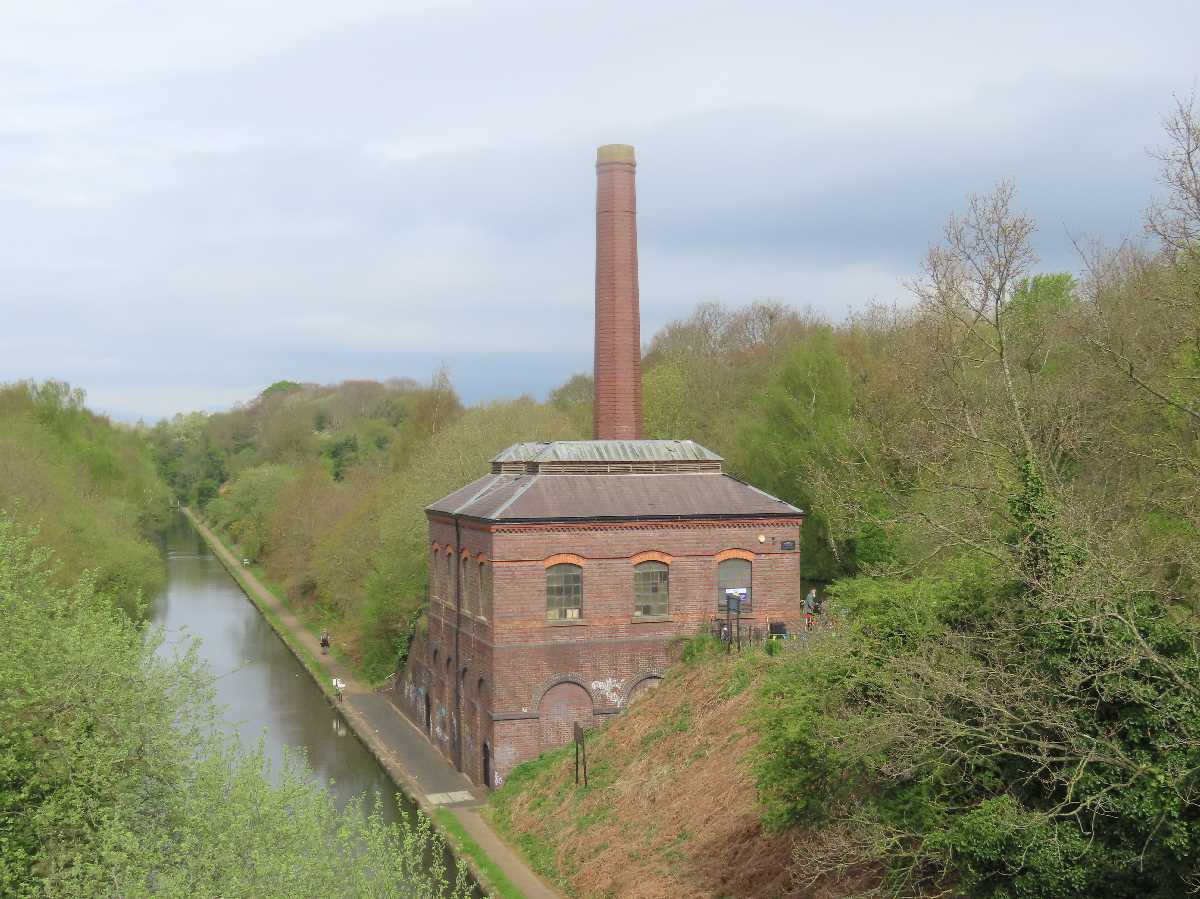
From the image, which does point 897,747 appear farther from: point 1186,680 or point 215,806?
point 215,806

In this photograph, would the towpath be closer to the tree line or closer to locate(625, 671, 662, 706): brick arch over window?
locate(625, 671, 662, 706): brick arch over window

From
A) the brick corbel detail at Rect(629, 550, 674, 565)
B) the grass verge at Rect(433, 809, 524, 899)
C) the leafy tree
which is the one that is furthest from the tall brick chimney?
the leafy tree

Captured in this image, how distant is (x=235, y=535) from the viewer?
7575 centimetres

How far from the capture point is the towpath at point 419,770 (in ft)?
65.7

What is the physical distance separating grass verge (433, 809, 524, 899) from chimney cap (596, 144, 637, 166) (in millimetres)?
15994

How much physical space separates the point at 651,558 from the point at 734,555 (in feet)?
6.38

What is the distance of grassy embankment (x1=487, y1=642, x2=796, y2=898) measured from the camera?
16.4 meters

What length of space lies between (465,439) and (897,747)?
27291 mm

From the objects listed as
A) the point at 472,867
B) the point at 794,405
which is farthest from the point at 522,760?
the point at 794,405

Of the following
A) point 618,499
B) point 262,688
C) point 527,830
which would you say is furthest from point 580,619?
point 262,688

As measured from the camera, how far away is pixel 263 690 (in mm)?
36281

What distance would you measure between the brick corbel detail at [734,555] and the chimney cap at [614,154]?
10.4 m

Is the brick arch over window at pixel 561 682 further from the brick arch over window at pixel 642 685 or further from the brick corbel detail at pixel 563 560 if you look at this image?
the brick corbel detail at pixel 563 560

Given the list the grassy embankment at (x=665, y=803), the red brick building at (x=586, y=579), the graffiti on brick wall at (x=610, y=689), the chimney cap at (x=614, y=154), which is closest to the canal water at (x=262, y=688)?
the red brick building at (x=586, y=579)
